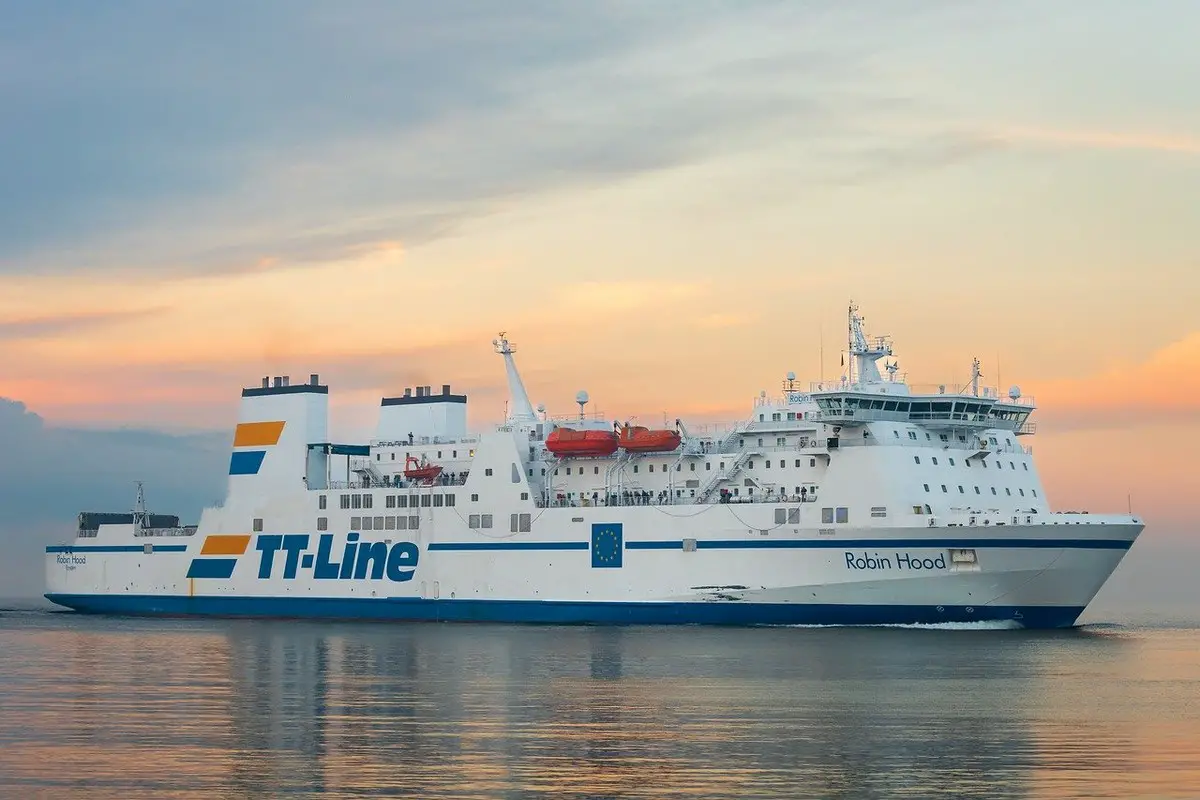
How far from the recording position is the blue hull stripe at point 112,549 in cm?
6156

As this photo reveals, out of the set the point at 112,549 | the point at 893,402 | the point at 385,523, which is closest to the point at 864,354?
the point at 893,402

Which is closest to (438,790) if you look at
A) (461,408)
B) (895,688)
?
(895,688)

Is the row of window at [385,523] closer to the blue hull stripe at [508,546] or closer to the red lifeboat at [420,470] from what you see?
the blue hull stripe at [508,546]

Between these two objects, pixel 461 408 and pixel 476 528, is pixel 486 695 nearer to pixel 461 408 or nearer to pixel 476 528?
pixel 476 528

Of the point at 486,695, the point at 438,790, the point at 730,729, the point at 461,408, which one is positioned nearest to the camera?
the point at 438,790

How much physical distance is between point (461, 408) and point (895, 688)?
1257 inches

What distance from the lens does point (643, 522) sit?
5016 centimetres

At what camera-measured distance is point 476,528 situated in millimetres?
53875

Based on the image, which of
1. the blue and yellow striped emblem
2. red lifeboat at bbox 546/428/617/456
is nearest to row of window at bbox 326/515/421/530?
the blue and yellow striped emblem

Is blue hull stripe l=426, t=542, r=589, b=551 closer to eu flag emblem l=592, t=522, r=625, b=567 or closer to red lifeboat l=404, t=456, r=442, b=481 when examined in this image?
eu flag emblem l=592, t=522, r=625, b=567

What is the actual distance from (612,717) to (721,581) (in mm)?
21523

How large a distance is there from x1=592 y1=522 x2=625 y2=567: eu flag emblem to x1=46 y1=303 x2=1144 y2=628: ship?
67 mm

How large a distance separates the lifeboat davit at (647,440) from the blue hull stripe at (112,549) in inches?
755

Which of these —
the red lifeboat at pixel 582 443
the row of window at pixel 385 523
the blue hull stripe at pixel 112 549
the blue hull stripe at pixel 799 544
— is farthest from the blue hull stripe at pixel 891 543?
the blue hull stripe at pixel 112 549
